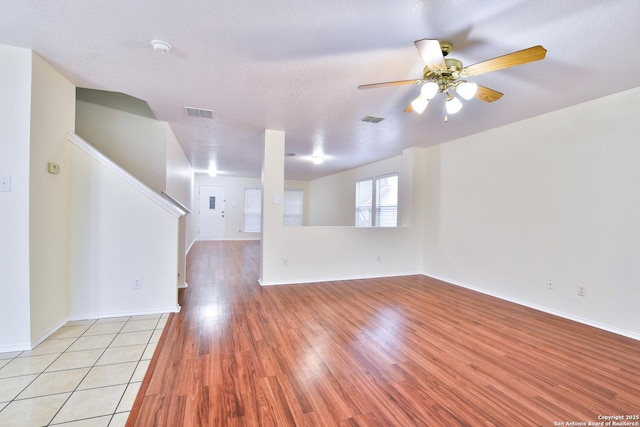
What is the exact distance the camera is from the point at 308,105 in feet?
9.98

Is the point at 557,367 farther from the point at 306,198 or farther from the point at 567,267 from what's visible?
the point at 306,198

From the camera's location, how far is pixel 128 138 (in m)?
3.54

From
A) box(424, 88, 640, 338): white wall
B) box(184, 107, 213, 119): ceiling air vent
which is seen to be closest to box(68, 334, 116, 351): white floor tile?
box(184, 107, 213, 119): ceiling air vent

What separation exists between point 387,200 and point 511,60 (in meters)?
4.80

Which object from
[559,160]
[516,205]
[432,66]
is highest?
[432,66]

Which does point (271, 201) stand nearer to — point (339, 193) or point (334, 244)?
point (334, 244)

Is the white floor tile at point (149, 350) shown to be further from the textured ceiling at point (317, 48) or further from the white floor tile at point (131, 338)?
the textured ceiling at point (317, 48)

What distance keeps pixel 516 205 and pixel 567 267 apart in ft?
2.92

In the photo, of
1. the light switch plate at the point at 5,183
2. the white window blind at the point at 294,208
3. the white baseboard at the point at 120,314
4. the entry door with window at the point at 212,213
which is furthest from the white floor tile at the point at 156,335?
the white window blind at the point at 294,208

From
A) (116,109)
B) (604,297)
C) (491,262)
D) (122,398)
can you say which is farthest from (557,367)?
(116,109)

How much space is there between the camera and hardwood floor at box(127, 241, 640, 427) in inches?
60.1

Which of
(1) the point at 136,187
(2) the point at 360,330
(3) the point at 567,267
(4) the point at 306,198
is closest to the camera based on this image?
(2) the point at 360,330

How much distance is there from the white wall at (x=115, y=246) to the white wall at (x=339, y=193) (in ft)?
15.7

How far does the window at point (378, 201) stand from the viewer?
244 inches
